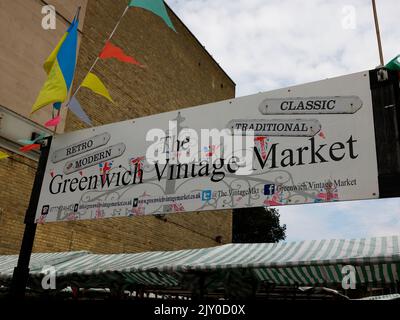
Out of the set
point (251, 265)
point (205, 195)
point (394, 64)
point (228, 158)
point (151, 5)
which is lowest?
point (251, 265)

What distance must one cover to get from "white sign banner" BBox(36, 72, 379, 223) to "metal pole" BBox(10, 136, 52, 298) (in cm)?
8

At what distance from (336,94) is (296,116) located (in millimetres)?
347

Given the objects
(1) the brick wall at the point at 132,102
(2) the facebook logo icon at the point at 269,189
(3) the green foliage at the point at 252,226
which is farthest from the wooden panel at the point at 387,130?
(3) the green foliage at the point at 252,226

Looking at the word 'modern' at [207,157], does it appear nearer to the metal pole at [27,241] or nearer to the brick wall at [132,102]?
the metal pole at [27,241]

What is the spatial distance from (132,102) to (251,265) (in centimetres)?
920

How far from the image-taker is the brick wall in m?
9.29

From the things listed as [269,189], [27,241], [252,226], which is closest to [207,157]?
[269,189]

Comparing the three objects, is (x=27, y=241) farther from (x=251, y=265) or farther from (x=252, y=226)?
(x=252, y=226)

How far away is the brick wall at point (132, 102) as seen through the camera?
929cm

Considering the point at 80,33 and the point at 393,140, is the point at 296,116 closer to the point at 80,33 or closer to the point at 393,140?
the point at 393,140

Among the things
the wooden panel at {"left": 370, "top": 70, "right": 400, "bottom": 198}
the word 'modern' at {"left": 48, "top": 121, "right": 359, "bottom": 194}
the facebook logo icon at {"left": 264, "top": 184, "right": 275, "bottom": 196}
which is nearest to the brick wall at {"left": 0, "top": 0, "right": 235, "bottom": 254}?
the word 'modern' at {"left": 48, "top": 121, "right": 359, "bottom": 194}

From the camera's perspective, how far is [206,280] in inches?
221

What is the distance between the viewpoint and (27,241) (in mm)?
4164
